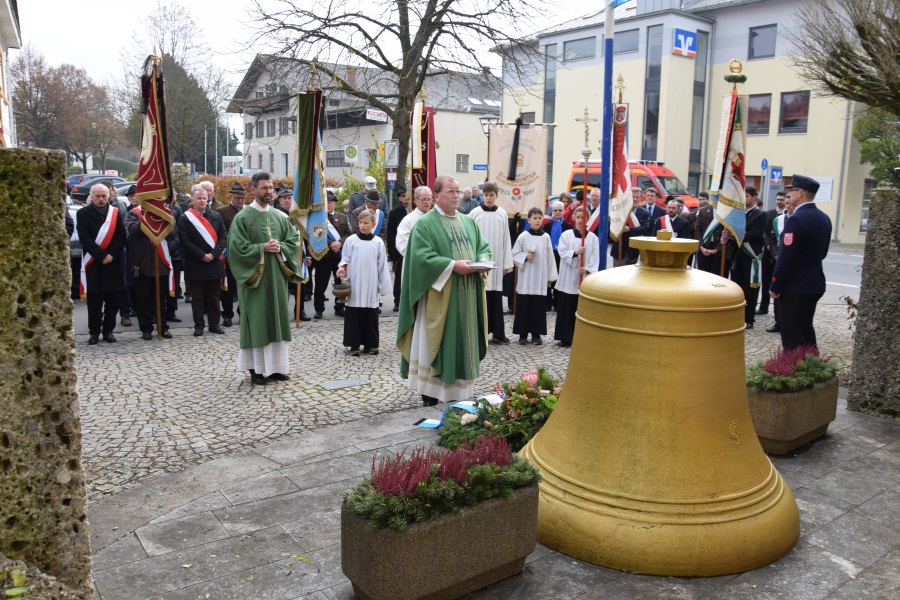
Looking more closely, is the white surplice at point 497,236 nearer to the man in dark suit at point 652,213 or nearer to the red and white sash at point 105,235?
the man in dark suit at point 652,213

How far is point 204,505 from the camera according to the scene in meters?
4.46

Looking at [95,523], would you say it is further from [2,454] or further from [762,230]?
[762,230]

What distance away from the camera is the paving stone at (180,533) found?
3.90 meters

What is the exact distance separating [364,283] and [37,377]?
692 cm

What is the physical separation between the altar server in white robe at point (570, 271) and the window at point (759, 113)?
92.6 feet

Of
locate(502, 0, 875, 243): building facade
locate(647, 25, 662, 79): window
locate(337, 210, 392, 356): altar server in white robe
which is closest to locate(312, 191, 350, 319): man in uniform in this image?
locate(337, 210, 392, 356): altar server in white robe

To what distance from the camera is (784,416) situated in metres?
5.15

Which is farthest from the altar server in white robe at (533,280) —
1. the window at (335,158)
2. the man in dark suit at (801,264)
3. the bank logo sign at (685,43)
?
the window at (335,158)

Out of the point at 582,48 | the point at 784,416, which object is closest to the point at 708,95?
the point at 582,48

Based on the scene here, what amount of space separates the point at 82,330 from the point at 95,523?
7148mm

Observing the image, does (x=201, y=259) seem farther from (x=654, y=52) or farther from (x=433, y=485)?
(x=654, y=52)

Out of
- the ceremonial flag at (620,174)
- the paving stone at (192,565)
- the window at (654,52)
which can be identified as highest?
the window at (654,52)

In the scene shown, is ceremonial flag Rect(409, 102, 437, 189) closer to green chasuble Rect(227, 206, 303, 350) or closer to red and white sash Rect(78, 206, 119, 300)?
red and white sash Rect(78, 206, 119, 300)

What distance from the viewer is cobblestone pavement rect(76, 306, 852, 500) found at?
5.69 meters
